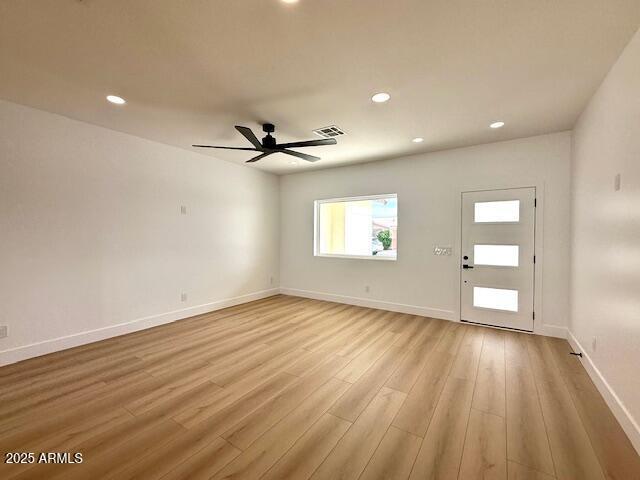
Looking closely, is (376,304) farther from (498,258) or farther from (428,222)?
(498,258)

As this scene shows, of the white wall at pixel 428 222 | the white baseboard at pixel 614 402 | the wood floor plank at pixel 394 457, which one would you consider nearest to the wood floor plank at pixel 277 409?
the wood floor plank at pixel 394 457

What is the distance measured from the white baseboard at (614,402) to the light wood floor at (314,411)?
64 mm

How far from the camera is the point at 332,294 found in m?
5.60

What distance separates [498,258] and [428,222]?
116 centimetres

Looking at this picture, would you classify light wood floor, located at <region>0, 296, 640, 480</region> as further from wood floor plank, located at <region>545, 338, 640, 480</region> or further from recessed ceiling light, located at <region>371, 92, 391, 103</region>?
recessed ceiling light, located at <region>371, 92, 391, 103</region>

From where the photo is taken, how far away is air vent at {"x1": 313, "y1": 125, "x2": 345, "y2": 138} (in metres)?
3.46

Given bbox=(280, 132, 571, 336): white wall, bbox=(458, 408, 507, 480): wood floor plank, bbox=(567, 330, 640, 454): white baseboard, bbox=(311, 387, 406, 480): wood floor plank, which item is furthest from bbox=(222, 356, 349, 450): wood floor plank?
bbox=(280, 132, 571, 336): white wall

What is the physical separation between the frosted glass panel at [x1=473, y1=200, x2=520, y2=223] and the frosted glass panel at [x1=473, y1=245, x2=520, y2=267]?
0.41 metres

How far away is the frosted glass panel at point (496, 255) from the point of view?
3.87m

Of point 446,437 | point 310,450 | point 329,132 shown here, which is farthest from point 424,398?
point 329,132

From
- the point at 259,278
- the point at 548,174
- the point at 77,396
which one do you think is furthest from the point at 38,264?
the point at 548,174

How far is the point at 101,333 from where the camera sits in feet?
11.4

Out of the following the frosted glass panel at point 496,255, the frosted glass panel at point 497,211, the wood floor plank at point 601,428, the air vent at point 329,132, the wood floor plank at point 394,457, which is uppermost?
the air vent at point 329,132

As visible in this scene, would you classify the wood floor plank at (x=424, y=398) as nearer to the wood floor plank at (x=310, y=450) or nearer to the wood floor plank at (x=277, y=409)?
the wood floor plank at (x=310, y=450)
